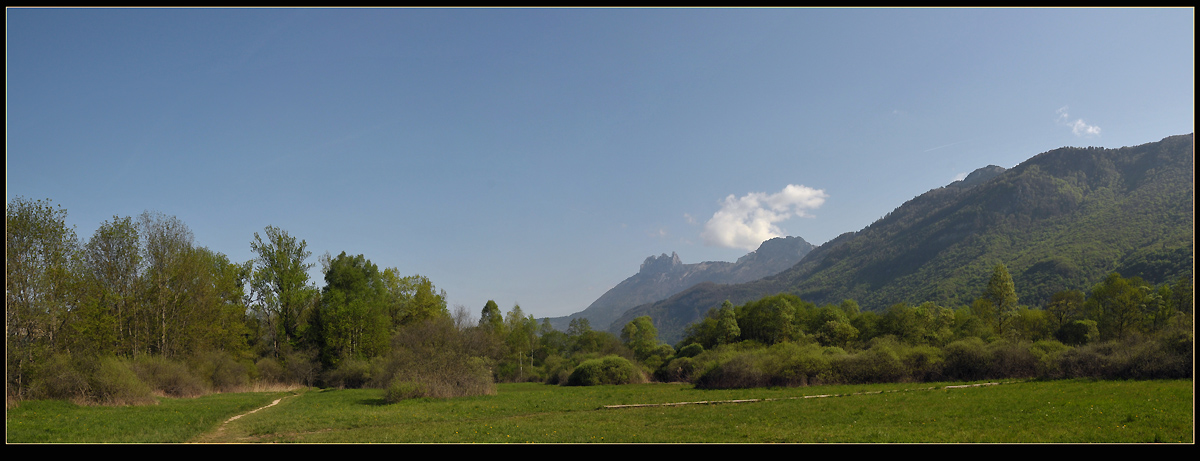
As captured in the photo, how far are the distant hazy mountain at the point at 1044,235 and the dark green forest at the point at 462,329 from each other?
0.70 m

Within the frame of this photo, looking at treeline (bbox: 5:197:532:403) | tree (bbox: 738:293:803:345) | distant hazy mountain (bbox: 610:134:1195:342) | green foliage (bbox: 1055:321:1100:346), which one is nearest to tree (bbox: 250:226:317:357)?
treeline (bbox: 5:197:532:403)

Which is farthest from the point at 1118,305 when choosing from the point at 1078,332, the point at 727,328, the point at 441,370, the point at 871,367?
the point at 441,370

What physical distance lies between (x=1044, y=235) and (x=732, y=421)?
110m

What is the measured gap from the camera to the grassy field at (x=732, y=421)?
1223 cm

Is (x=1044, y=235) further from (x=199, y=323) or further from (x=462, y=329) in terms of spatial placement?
(x=199, y=323)

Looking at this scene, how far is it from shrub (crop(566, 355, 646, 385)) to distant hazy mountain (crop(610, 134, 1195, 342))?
59.8m

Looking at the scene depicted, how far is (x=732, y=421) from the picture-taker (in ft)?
52.5

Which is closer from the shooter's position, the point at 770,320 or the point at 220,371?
the point at 220,371

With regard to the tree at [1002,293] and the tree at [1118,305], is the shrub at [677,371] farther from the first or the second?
the tree at [1118,305]

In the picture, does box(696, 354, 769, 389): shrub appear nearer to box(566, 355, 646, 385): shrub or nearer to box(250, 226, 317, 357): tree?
box(566, 355, 646, 385): shrub

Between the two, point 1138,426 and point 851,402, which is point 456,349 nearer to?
point 851,402

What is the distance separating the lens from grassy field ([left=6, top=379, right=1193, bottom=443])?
12.2m

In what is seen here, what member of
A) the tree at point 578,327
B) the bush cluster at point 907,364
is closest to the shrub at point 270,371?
the bush cluster at point 907,364
